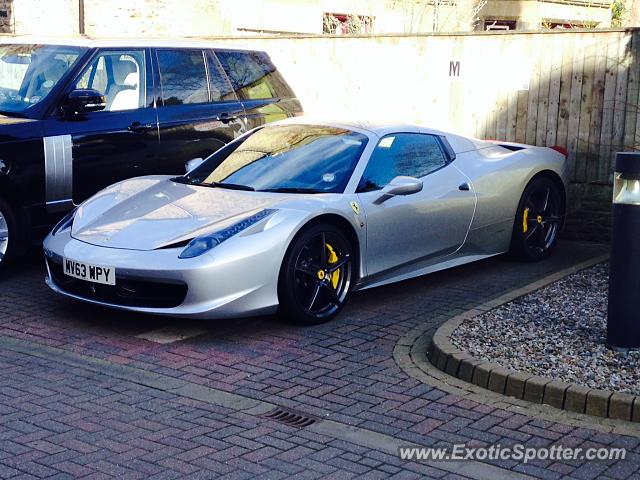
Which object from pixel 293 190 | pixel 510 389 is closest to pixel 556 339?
pixel 510 389

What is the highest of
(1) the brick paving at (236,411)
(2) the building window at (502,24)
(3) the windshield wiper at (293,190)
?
(2) the building window at (502,24)

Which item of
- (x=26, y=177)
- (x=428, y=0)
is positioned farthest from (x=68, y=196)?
(x=428, y=0)

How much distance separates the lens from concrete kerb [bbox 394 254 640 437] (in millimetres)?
4906

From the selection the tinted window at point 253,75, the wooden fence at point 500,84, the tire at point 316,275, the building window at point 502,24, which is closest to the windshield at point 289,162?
the tire at point 316,275

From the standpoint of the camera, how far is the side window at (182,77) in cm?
899

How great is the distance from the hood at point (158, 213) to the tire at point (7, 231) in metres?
0.88

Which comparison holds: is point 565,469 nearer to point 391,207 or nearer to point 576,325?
point 576,325

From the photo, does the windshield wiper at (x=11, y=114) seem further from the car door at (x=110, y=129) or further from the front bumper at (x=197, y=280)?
the front bumper at (x=197, y=280)

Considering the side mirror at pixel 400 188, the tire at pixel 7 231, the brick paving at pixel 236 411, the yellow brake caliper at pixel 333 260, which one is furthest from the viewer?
the tire at pixel 7 231

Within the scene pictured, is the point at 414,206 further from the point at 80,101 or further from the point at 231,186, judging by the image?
the point at 80,101

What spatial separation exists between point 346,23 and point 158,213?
56.3ft

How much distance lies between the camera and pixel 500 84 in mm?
10562

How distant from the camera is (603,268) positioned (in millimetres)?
8359

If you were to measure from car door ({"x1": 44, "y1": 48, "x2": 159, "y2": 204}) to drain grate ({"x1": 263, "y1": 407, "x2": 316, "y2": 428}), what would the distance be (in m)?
3.93
